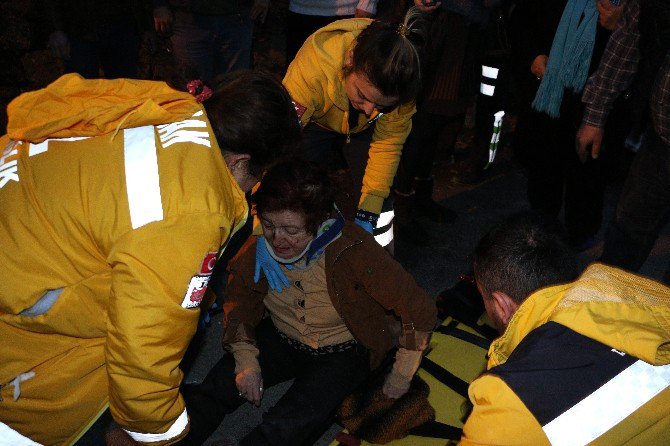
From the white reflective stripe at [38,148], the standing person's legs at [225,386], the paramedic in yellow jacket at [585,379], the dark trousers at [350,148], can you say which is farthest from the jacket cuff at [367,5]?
the paramedic in yellow jacket at [585,379]

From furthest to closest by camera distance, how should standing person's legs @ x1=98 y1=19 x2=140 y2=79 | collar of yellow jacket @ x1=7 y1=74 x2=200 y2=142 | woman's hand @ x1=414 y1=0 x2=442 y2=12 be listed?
1. standing person's legs @ x1=98 y1=19 x2=140 y2=79
2. woman's hand @ x1=414 y1=0 x2=442 y2=12
3. collar of yellow jacket @ x1=7 y1=74 x2=200 y2=142

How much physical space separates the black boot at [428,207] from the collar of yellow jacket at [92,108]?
283 centimetres

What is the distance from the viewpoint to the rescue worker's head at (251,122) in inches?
65.9

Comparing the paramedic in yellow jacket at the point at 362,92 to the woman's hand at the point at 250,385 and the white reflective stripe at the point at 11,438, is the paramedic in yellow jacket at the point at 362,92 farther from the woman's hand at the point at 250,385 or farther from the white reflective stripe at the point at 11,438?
the white reflective stripe at the point at 11,438

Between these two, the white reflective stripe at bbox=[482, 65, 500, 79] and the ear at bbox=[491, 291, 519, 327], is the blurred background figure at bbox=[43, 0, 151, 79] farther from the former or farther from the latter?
the ear at bbox=[491, 291, 519, 327]

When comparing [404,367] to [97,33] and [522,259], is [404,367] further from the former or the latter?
[97,33]

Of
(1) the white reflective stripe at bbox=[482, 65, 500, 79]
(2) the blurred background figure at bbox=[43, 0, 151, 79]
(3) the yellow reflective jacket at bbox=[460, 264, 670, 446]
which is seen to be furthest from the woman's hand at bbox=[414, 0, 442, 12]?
(3) the yellow reflective jacket at bbox=[460, 264, 670, 446]

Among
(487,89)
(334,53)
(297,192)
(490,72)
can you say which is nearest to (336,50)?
(334,53)

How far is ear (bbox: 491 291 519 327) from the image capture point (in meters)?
1.71

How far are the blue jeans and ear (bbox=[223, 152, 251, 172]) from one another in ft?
8.04

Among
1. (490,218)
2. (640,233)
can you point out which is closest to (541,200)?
(490,218)

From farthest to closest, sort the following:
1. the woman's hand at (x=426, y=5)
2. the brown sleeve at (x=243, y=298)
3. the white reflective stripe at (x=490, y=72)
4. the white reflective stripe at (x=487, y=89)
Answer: the white reflective stripe at (x=487, y=89) → the white reflective stripe at (x=490, y=72) → the woman's hand at (x=426, y=5) → the brown sleeve at (x=243, y=298)

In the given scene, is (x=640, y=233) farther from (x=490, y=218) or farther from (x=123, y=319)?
(x=123, y=319)

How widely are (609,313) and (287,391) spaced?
1.47m
